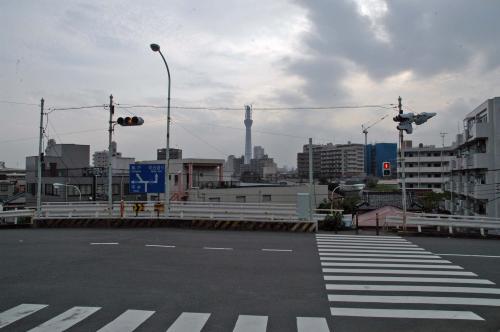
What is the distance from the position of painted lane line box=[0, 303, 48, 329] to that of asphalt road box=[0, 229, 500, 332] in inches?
0.7

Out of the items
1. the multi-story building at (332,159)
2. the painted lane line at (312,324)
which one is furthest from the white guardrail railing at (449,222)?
the multi-story building at (332,159)

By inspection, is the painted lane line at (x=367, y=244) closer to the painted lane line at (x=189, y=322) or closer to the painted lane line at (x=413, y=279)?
the painted lane line at (x=413, y=279)

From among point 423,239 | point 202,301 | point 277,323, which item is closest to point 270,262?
point 202,301

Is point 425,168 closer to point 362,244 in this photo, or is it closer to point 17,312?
point 362,244

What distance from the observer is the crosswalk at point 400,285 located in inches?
302

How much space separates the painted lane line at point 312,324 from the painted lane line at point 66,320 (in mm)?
3795

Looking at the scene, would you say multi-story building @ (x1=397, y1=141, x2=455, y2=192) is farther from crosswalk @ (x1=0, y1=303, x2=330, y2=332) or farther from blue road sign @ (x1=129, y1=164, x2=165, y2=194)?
crosswalk @ (x1=0, y1=303, x2=330, y2=332)

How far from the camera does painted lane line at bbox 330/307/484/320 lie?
24.0 ft

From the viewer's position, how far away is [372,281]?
10039mm

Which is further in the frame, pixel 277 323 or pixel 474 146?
pixel 474 146

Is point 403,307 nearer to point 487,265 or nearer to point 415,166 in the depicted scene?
point 487,265

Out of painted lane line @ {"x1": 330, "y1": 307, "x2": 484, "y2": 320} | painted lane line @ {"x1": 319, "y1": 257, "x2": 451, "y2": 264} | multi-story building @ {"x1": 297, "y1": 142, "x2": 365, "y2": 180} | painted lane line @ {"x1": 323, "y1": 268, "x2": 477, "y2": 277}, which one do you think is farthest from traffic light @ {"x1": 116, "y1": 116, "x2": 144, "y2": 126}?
multi-story building @ {"x1": 297, "y1": 142, "x2": 365, "y2": 180}

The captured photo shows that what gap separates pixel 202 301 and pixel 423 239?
14.3 m

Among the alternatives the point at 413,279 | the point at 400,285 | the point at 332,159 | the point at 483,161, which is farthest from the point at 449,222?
the point at 332,159
